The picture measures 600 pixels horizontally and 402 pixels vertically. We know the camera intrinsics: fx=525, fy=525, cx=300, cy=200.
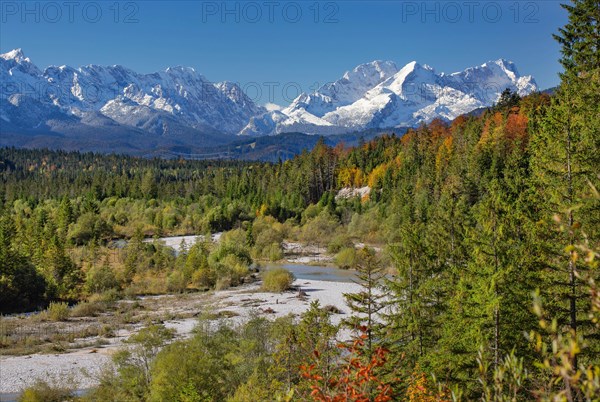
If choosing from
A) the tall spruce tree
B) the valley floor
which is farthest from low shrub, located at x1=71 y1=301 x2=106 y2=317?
the tall spruce tree

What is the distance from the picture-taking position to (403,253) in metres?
24.3

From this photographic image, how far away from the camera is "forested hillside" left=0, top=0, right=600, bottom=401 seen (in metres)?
11.4

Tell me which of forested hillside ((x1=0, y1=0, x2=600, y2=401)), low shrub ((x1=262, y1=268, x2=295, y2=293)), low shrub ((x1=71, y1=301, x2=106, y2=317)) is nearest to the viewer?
forested hillside ((x1=0, y1=0, x2=600, y2=401))

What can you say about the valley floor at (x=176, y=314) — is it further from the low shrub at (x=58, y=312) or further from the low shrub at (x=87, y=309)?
the low shrub at (x=58, y=312)

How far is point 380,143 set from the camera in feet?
436

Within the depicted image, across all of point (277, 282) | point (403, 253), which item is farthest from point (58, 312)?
point (403, 253)

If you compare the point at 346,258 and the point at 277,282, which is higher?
the point at 346,258

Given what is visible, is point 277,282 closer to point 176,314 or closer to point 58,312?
point 176,314

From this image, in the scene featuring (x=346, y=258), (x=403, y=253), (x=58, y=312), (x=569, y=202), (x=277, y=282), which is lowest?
(x=58, y=312)

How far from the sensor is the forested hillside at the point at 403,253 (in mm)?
11367

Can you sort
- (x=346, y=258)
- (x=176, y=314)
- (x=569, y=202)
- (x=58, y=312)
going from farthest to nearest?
1. (x=346, y=258)
2. (x=176, y=314)
3. (x=58, y=312)
4. (x=569, y=202)

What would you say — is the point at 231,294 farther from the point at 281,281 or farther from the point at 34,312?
the point at 34,312

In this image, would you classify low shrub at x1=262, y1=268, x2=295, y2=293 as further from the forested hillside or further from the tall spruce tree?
the tall spruce tree

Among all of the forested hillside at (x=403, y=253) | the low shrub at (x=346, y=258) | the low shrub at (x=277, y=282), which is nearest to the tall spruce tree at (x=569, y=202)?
the forested hillside at (x=403, y=253)
